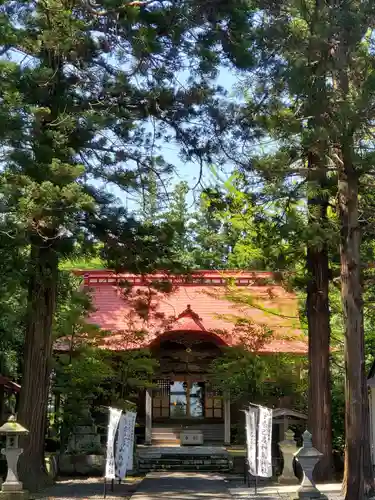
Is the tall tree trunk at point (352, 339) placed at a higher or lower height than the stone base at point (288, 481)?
higher

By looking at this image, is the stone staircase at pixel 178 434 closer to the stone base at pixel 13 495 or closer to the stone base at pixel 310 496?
the stone base at pixel 13 495

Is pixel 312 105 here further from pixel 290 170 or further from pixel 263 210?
pixel 263 210

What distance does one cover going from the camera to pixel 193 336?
807 inches

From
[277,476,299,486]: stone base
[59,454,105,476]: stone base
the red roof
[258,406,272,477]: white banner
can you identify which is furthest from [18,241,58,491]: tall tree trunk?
[277,476,299,486]: stone base

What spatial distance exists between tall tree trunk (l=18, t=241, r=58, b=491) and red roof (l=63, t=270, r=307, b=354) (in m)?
2.44

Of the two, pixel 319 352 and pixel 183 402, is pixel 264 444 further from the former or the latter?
pixel 183 402

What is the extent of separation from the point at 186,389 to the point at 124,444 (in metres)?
10.1

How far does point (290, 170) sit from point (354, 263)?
2293 mm

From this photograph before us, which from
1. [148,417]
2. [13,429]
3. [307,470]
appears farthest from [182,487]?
[148,417]

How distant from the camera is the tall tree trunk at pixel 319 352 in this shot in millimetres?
13898

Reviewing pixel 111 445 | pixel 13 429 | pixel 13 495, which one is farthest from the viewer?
pixel 111 445

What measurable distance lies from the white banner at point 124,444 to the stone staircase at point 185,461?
4.47 metres

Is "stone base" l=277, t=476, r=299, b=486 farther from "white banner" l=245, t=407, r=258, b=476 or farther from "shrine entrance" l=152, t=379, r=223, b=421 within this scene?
"shrine entrance" l=152, t=379, r=223, b=421

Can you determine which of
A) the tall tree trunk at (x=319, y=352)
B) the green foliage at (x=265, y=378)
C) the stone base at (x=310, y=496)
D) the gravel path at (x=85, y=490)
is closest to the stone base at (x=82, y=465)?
the gravel path at (x=85, y=490)
